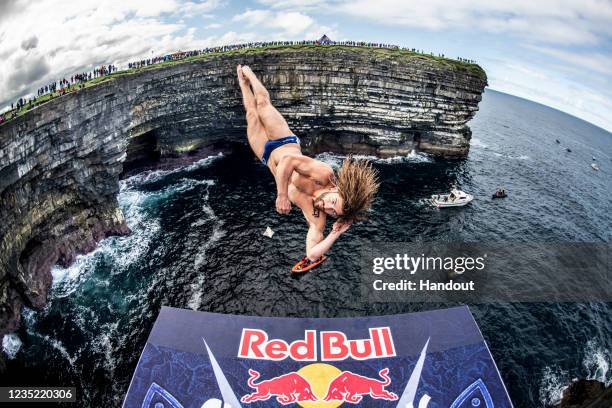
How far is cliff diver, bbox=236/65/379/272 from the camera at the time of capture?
6.38 m

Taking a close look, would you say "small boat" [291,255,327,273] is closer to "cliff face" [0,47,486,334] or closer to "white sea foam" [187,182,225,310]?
"white sea foam" [187,182,225,310]

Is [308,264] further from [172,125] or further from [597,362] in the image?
[172,125]

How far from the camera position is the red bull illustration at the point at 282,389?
55.4 ft

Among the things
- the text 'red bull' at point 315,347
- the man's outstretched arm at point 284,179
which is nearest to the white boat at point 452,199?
the text 'red bull' at point 315,347

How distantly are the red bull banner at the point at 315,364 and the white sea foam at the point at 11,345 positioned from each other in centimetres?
1520

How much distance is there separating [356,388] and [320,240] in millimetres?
13054

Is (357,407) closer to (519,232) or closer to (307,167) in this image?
(307,167)

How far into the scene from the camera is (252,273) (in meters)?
34.2

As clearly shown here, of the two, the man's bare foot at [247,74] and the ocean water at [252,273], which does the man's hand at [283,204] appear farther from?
the ocean water at [252,273]

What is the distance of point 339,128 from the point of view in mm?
59594

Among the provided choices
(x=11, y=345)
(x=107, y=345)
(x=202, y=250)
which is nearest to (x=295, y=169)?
(x=107, y=345)

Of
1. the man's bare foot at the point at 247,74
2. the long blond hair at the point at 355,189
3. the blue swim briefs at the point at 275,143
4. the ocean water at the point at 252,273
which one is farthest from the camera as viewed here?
the ocean water at the point at 252,273

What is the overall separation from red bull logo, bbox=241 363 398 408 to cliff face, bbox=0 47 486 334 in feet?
73.4

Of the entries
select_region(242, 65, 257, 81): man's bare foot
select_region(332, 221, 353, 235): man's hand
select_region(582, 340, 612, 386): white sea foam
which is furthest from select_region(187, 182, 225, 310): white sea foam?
select_region(582, 340, 612, 386): white sea foam
